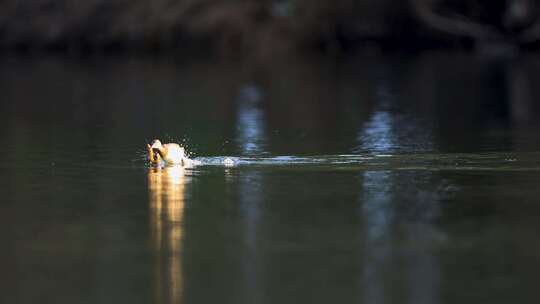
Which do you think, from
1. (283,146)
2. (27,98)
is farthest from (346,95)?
(283,146)

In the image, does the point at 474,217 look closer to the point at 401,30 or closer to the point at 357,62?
the point at 357,62

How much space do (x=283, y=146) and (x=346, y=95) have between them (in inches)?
398

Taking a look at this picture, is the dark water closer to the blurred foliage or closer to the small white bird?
the small white bird

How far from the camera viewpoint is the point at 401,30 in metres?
44.4

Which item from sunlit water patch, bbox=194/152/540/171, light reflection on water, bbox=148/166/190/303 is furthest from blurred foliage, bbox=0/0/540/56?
light reflection on water, bbox=148/166/190/303

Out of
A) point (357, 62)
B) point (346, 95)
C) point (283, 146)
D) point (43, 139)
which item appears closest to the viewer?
point (283, 146)

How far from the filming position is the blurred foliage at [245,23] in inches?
1666

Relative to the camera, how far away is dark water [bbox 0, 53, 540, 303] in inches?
316

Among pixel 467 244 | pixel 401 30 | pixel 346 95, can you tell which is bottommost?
pixel 467 244

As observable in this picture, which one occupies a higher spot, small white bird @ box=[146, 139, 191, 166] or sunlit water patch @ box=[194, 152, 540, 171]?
small white bird @ box=[146, 139, 191, 166]

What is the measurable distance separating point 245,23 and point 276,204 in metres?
34.3

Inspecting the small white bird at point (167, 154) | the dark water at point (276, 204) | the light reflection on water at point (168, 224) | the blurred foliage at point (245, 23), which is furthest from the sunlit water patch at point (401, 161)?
the blurred foliage at point (245, 23)

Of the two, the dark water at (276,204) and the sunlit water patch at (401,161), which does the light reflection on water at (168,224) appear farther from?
the sunlit water patch at (401,161)

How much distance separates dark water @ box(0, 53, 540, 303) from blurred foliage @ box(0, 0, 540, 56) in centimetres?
1882
